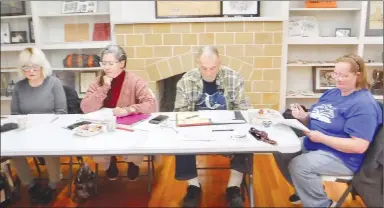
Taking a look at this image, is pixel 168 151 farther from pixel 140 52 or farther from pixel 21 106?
pixel 140 52

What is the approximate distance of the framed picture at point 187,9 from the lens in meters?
1.84

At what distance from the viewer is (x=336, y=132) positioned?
4.30 ft

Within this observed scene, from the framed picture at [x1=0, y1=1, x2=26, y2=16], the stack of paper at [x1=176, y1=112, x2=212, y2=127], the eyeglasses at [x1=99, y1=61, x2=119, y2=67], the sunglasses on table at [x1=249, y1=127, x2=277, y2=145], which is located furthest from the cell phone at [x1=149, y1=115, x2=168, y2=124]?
the framed picture at [x1=0, y1=1, x2=26, y2=16]

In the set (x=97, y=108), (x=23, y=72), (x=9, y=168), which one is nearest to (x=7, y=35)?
(x=23, y=72)

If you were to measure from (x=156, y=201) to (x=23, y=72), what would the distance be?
0.98 m

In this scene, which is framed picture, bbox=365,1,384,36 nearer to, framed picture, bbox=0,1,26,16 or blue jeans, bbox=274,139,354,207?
blue jeans, bbox=274,139,354,207

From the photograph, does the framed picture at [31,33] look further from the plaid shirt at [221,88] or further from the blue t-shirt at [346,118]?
the blue t-shirt at [346,118]

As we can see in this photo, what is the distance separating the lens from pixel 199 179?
1.76 m

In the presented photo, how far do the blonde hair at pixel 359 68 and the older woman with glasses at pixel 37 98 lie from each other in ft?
3.37

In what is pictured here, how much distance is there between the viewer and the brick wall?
159cm

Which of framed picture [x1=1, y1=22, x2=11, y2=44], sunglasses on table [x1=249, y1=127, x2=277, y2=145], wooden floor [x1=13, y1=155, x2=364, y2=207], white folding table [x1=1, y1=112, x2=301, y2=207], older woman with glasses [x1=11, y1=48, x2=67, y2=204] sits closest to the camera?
framed picture [x1=1, y1=22, x2=11, y2=44]

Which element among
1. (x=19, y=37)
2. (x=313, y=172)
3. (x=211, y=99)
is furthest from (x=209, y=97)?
(x=19, y=37)

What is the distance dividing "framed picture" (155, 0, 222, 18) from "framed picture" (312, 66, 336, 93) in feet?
2.28

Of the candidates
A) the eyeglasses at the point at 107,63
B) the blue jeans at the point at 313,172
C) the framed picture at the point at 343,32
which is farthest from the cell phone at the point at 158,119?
the framed picture at the point at 343,32
